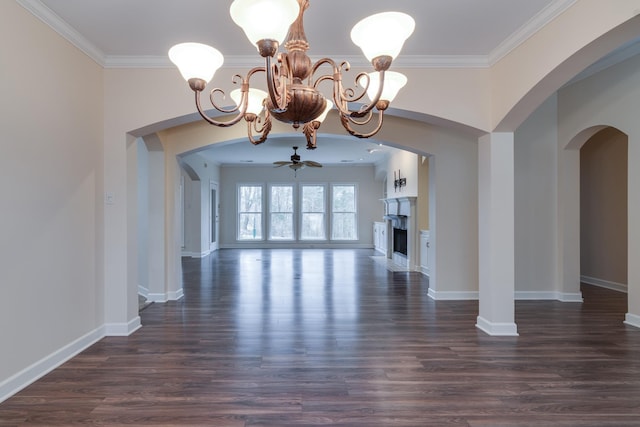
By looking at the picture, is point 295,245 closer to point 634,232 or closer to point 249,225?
point 249,225

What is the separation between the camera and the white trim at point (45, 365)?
97.7 inches

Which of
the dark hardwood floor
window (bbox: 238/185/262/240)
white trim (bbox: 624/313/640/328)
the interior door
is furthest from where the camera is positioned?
window (bbox: 238/185/262/240)

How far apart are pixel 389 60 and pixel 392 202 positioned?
7.34 m

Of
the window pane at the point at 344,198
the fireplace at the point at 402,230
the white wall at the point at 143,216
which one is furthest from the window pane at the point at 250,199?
the white wall at the point at 143,216

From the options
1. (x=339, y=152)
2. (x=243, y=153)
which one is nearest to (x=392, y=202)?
(x=339, y=152)

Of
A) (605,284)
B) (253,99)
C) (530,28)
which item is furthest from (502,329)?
(605,284)

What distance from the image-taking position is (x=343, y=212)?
12438 mm

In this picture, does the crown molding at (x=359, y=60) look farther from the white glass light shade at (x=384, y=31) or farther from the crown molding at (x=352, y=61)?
the white glass light shade at (x=384, y=31)

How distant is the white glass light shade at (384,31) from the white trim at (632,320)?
4175 mm

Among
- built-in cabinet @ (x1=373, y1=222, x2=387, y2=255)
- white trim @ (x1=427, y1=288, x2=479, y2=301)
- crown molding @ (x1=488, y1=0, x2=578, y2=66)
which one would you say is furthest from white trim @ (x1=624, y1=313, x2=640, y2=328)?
built-in cabinet @ (x1=373, y1=222, x2=387, y2=255)

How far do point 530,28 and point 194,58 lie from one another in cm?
265

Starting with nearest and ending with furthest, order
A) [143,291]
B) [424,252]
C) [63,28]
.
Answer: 1. [63,28]
2. [143,291]
3. [424,252]

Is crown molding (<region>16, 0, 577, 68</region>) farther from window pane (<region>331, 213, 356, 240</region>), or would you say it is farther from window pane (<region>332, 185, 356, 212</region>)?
window pane (<region>331, 213, 356, 240</region>)

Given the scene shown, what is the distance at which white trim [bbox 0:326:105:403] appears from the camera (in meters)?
2.48
